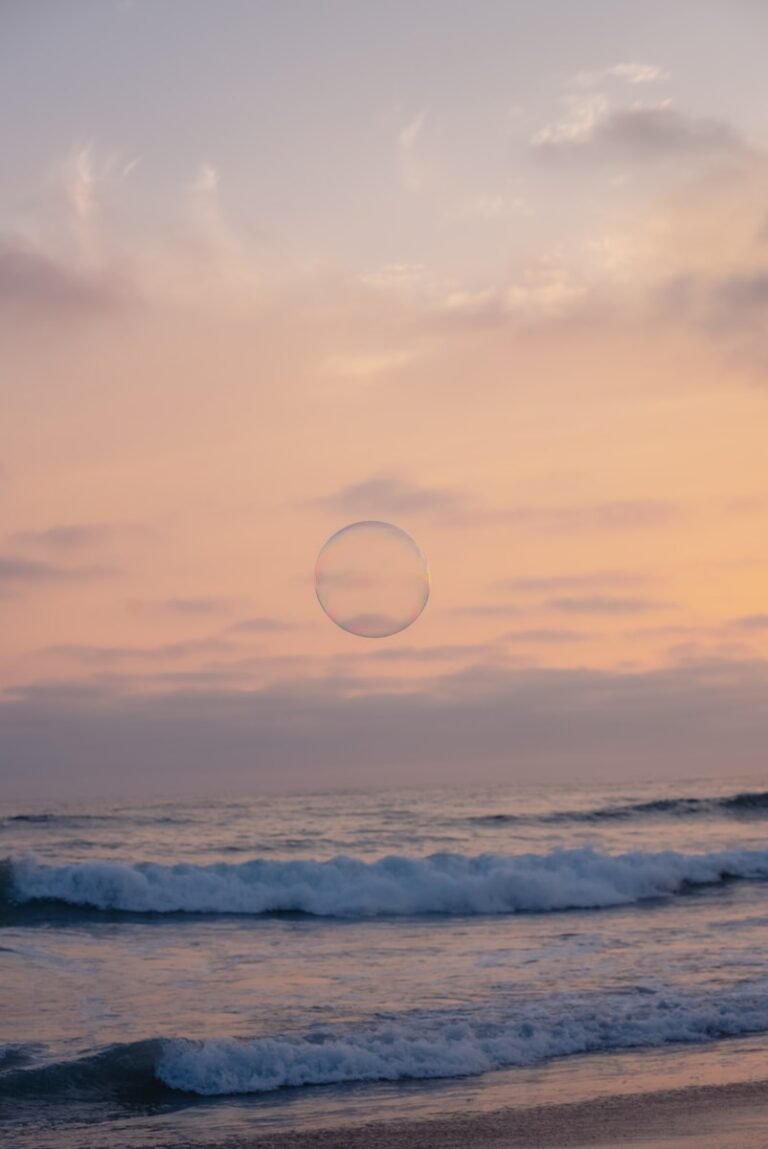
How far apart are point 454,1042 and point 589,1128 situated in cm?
303

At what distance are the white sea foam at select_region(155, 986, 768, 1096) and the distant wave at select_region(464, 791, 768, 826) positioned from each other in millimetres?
27480

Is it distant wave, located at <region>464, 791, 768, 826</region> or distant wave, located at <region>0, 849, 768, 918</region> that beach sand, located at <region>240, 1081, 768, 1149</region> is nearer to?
distant wave, located at <region>0, 849, 768, 918</region>

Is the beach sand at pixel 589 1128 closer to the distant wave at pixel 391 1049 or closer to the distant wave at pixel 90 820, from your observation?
the distant wave at pixel 391 1049

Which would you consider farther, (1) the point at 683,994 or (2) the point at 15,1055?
(1) the point at 683,994

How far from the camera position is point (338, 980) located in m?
16.7

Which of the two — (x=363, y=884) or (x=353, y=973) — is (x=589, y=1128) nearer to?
(x=353, y=973)

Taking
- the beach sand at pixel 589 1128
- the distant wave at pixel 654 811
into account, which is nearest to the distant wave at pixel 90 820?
the distant wave at pixel 654 811

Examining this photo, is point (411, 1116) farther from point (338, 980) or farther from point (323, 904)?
point (323, 904)

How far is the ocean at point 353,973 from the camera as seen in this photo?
11461 mm

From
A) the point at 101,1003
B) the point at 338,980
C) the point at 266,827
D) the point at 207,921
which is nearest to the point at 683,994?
the point at 338,980

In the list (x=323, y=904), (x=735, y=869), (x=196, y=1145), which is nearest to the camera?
(x=196, y=1145)

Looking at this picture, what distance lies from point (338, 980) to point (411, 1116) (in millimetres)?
Answer: 6388

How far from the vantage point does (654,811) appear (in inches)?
1788

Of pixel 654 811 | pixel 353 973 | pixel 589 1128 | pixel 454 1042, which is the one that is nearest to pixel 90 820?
pixel 654 811
